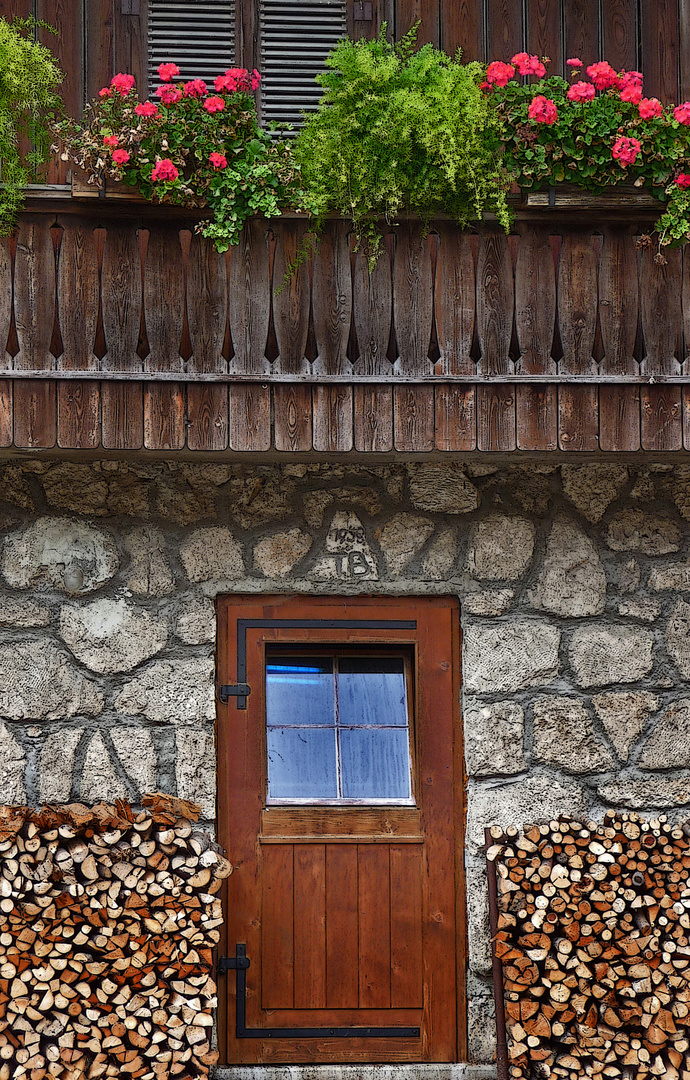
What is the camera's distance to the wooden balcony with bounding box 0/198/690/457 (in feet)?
14.1

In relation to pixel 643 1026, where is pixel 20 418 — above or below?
above

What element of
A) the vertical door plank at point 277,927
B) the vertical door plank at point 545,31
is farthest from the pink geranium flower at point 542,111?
the vertical door plank at point 277,927

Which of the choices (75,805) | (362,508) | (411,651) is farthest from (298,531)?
(75,805)

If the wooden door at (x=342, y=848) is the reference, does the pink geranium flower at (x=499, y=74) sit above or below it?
above

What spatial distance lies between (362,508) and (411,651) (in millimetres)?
665

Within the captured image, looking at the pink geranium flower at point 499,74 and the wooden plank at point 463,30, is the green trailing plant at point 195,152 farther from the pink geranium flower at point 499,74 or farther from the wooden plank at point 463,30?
the wooden plank at point 463,30

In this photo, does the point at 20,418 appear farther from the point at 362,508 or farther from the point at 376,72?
the point at 376,72

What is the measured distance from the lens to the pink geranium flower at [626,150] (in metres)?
4.36

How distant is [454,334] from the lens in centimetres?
442

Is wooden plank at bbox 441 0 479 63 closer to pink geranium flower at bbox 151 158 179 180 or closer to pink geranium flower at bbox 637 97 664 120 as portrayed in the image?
pink geranium flower at bbox 637 97 664 120

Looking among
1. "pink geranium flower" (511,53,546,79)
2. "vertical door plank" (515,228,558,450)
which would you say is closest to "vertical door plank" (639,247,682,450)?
"vertical door plank" (515,228,558,450)

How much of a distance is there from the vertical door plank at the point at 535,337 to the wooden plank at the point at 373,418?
496 millimetres

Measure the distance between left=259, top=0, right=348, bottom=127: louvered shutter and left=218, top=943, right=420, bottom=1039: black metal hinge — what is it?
3696 millimetres

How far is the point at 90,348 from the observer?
170 inches
